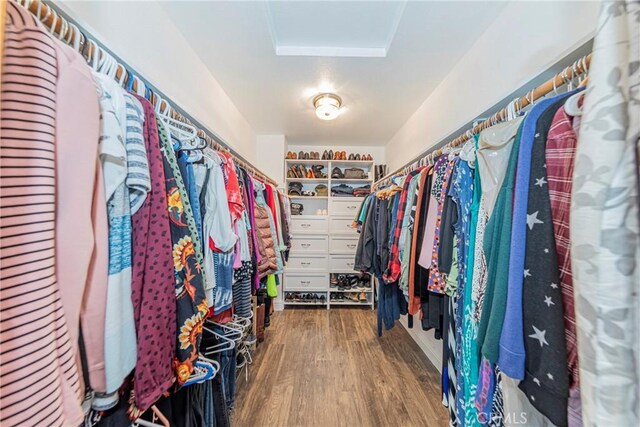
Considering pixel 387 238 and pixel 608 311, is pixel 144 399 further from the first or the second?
pixel 387 238

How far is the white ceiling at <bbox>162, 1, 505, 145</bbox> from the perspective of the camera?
120cm

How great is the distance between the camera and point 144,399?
1.65 feet

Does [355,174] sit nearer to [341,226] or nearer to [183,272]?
[341,226]

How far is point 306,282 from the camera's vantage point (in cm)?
310

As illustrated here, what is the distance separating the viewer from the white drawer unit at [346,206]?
10.3 ft

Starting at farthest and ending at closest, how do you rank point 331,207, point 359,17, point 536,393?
1. point 331,207
2. point 359,17
3. point 536,393

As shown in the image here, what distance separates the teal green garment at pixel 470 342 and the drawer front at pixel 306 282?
7.70 ft

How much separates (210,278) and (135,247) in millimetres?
368

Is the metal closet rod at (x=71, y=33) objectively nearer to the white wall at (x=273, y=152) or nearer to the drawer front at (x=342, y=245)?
the white wall at (x=273, y=152)

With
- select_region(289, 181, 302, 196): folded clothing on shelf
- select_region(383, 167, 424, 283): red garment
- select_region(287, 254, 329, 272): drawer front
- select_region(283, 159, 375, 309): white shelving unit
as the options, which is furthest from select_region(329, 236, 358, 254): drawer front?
select_region(383, 167, 424, 283): red garment

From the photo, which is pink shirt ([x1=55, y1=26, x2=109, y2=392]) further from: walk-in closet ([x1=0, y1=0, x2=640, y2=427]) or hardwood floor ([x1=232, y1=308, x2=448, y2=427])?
hardwood floor ([x1=232, y1=308, x2=448, y2=427])

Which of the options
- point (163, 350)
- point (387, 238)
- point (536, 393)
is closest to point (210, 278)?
point (163, 350)

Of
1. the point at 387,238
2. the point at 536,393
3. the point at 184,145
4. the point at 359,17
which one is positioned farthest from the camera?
the point at 387,238

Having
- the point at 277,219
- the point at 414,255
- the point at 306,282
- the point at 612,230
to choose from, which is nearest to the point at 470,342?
the point at 414,255
